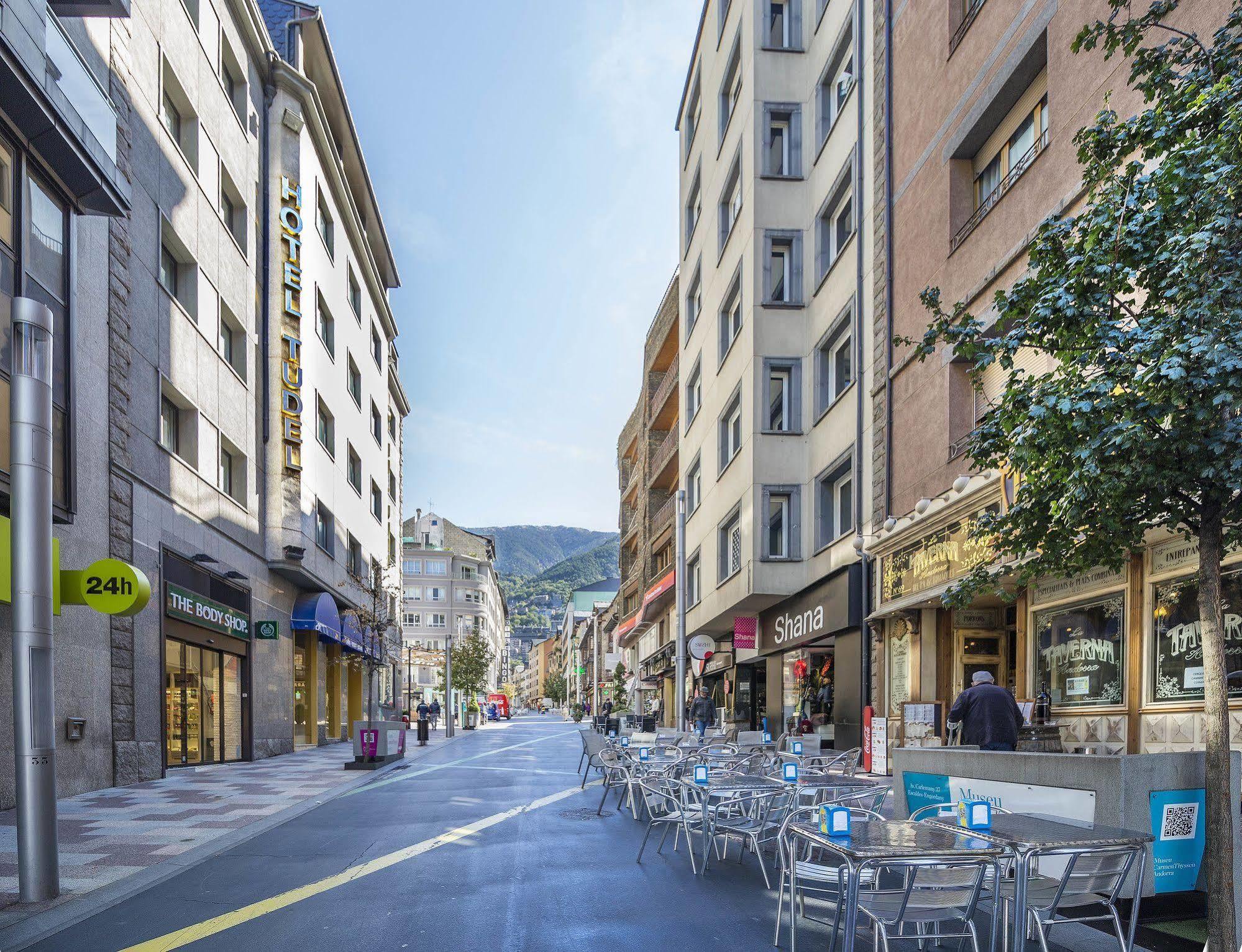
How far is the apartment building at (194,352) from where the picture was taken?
1393cm

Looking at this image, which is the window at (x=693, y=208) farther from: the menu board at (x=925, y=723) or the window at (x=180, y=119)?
the menu board at (x=925, y=723)

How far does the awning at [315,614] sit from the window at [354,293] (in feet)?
38.2

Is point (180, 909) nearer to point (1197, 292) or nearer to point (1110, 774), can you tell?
point (1110, 774)

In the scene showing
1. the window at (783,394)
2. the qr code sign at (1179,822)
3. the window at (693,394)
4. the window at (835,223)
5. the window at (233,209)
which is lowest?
the qr code sign at (1179,822)

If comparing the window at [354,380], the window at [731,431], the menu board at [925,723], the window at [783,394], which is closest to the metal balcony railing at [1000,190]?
the menu board at [925,723]

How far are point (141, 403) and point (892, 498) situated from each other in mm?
13590

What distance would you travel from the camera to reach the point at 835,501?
2217cm

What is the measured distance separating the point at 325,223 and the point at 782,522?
1923cm

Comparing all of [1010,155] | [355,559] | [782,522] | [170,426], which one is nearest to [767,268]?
[782,522]

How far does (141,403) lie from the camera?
1831cm

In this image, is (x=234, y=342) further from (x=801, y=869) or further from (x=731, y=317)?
(x=801, y=869)

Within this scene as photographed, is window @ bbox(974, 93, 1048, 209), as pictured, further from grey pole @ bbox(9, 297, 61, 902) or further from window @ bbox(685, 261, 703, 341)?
window @ bbox(685, 261, 703, 341)

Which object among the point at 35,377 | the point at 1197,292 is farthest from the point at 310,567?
the point at 1197,292

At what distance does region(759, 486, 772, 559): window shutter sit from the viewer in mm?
23438
